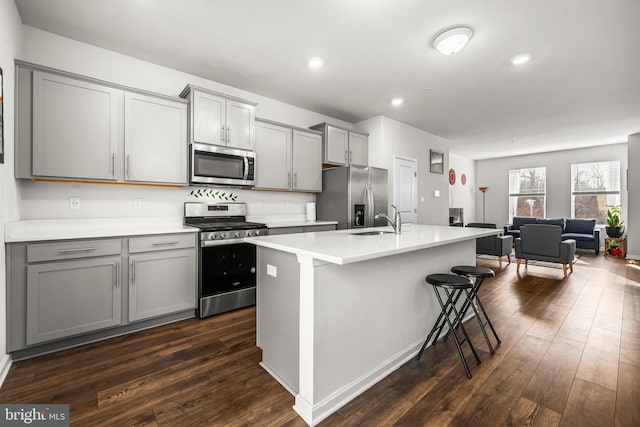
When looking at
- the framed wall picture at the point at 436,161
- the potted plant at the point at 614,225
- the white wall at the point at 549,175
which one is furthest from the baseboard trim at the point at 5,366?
the white wall at the point at 549,175

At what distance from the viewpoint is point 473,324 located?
283cm

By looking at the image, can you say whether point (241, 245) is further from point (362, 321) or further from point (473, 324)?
point (473, 324)

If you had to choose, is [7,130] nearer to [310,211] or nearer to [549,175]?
[310,211]

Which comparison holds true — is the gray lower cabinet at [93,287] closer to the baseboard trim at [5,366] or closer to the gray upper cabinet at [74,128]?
the baseboard trim at [5,366]

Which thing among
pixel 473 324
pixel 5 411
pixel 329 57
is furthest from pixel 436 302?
pixel 5 411

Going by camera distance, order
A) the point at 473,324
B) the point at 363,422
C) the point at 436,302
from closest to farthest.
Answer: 1. the point at 363,422
2. the point at 436,302
3. the point at 473,324

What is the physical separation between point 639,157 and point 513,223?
2868 millimetres

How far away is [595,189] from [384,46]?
793 cm

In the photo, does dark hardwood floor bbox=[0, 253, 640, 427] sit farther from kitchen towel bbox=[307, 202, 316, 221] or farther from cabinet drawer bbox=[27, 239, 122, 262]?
kitchen towel bbox=[307, 202, 316, 221]

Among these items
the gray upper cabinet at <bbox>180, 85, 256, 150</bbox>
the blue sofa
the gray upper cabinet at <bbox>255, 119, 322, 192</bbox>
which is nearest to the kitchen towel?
the gray upper cabinet at <bbox>255, 119, 322, 192</bbox>

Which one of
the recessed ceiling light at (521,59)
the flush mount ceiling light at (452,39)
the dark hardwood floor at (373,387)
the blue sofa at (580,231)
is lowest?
the dark hardwood floor at (373,387)

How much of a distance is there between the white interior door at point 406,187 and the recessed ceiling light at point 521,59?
7.38 feet

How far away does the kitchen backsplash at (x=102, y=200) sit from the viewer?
2576mm

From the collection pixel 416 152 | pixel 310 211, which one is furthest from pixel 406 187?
pixel 310 211
